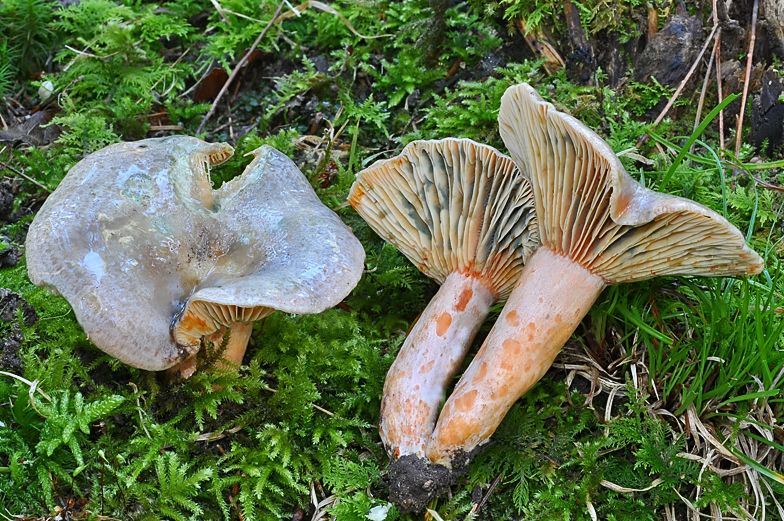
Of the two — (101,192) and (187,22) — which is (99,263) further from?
(187,22)

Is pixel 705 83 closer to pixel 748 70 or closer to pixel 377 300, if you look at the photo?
pixel 748 70

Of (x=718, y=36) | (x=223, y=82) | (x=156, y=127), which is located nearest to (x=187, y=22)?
(x=223, y=82)

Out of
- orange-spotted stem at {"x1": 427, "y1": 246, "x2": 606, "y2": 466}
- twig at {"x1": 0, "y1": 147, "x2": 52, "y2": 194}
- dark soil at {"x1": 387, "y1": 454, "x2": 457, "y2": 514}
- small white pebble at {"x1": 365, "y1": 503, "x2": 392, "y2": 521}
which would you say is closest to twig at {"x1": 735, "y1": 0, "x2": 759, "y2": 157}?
orange-spotted stem at {"x1": 427, "y1": 246, "x2": 606, "y2": 466}

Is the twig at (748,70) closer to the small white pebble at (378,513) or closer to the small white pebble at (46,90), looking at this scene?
the small white pebble at (378,513)

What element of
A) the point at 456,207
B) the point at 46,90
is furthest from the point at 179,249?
the point at 46,90

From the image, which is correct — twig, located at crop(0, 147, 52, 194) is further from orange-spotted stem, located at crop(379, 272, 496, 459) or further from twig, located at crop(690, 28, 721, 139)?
twig, located at crop(690, 28, 721, 139)

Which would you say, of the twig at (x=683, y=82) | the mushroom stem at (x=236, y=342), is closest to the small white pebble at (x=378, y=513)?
the mushroom stem at (x=236, y=342)
